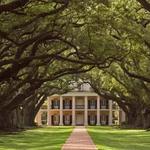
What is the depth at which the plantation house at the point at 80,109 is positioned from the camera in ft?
433

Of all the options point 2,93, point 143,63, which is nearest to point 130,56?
point 143,63

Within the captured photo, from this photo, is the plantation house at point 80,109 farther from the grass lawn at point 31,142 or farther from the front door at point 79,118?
the grass lawn at point 31,142

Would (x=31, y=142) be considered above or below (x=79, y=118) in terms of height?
below

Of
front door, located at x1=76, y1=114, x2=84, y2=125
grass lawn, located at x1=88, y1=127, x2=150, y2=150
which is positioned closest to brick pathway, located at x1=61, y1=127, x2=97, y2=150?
grass lawn, located at x1=88, y1=127, x2=150, y2=150

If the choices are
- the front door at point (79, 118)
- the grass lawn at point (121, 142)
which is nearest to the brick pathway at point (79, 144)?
the grass lawn at point (121, 142)

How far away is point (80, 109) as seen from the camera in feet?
438

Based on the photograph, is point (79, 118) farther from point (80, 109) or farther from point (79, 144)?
point (79, 144)

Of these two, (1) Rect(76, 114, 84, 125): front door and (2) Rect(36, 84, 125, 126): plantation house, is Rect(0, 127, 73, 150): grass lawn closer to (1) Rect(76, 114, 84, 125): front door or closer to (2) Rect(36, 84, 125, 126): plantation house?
(2) Rect(36, 84, 125, 126): plantation house

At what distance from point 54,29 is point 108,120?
101 m

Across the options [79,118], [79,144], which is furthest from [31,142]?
[79,118]

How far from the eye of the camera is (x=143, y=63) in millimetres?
42438

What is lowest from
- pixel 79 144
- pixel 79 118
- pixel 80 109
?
pixel 79 144

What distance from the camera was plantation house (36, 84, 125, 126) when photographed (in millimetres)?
132125

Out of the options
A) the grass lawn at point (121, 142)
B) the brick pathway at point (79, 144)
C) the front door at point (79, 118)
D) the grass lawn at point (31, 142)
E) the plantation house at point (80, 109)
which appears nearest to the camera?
the brick pathway at point (79, 144)
